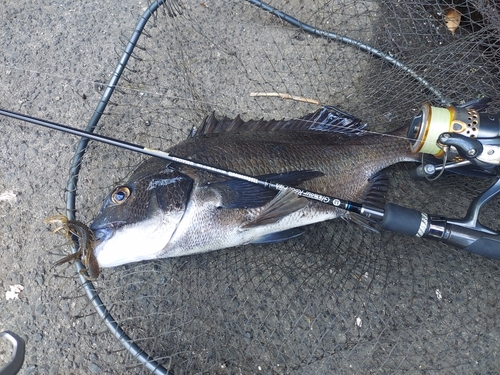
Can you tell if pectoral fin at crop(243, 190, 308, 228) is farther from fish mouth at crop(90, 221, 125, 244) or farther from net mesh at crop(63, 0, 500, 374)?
fish mouth at crop(90, 221, 125, 244)

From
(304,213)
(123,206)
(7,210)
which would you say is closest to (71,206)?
(123,206)

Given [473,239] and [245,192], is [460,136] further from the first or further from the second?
[245,192]

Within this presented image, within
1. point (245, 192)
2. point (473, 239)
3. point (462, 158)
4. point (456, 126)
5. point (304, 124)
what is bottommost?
point (473, 239)

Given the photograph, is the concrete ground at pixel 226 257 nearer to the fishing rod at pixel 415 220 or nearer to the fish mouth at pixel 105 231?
the fishing rod at pixel 415 220

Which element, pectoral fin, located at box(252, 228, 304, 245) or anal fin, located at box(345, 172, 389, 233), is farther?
anal fin, located at box(345, 172, 389, 233)

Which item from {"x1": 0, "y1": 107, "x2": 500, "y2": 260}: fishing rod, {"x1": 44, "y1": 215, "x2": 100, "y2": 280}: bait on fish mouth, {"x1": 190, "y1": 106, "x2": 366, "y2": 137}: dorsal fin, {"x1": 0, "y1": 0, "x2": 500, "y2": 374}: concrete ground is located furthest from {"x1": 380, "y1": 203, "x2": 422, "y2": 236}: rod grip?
{"x1": 44, "y1": 215, "x2": 100, "y2": 280}: bait on fish mouth

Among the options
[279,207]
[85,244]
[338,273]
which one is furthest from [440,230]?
[85,244]
